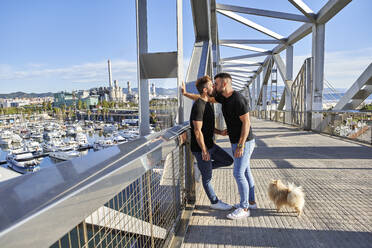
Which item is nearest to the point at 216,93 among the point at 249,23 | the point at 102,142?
the point at 102,142

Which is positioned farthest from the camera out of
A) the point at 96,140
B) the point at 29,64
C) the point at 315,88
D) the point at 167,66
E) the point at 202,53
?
the point at 315,88

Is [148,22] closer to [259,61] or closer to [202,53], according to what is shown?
[202,53]

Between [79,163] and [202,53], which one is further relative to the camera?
[202,53]

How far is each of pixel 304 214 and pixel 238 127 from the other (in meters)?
1.25

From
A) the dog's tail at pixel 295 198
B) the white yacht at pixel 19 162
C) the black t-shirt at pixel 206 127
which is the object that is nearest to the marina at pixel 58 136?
the white yacht at pixel 19 162

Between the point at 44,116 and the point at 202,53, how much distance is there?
4.16 metres

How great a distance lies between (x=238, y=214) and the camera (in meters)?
2.62

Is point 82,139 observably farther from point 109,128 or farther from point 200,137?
point 200,137

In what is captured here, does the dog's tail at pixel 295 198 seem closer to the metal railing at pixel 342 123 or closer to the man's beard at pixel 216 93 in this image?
the man's beard at pixel 216 93

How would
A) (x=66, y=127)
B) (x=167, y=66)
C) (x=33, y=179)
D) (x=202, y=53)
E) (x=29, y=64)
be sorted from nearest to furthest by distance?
(x=33, y=179), (x=167, y=66), (x=29, y=64), (x=202, y=53), (x=66, y=127)

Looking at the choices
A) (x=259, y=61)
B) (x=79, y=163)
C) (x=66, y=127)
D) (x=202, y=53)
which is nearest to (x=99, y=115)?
(x=66, y=127)

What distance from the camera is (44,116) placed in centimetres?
598

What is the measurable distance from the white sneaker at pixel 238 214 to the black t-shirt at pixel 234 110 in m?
0.76

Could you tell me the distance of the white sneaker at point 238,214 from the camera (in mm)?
2607
